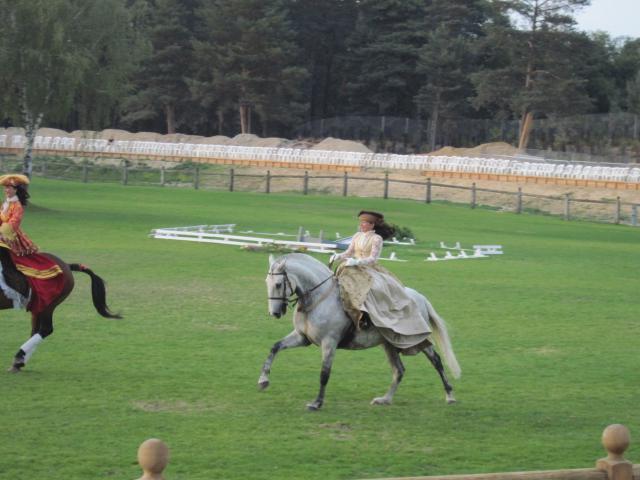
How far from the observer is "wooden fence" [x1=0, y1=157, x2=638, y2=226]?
46156 mm

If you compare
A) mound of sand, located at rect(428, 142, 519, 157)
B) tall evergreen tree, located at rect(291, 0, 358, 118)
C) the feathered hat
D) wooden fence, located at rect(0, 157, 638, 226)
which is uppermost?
tall evergreen tree, located at rect(291, 0, 358, 118)

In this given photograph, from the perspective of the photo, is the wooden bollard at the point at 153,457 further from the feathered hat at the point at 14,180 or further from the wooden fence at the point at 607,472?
the feathered hat at the point at 14,180

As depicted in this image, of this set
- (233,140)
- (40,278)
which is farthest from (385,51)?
(40,278)

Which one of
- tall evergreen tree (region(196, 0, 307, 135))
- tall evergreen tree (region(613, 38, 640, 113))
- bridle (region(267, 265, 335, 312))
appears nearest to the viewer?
bridle (region(267, 265, 335, 312))

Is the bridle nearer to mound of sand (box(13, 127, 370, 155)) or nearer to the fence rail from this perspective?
the fence rail

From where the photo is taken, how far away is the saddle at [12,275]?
11789 mm

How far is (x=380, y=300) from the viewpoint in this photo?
416 inches

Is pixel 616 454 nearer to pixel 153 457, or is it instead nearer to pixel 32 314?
pixel 153 457

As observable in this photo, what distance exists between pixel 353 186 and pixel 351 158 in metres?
8.76

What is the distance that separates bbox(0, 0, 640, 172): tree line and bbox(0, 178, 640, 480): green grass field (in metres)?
39.9

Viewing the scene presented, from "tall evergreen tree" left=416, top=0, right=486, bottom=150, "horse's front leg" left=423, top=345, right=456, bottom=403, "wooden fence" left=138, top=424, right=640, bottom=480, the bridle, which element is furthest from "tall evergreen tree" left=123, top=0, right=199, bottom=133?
"wooden fence" left=138, top=424, right=640, bottom=480

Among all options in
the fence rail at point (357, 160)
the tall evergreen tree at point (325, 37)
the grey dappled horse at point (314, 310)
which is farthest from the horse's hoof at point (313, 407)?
the tall evergreen tree at point (325, 37)

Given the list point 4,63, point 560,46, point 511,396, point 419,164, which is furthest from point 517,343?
point 560,46

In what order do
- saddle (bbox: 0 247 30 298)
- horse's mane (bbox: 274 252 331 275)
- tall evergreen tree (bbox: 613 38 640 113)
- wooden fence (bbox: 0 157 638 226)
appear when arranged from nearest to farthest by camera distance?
horse's mane (bbox: 274 252 331 275), saddle (bbox: 0 247 30 298), wooden fence (bbox: 0 157 638 226), tall evergreen tree (bbox: 613 38 640 113)
